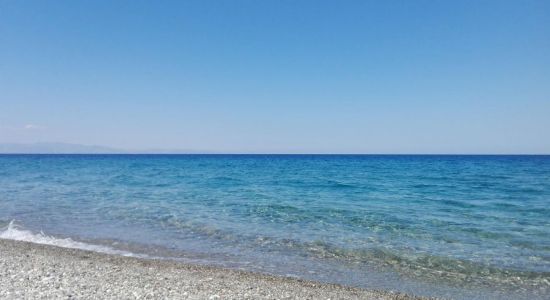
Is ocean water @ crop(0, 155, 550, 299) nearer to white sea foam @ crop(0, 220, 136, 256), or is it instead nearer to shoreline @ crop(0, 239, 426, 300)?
white sea foam @ crop(0, 220, 136, 256)

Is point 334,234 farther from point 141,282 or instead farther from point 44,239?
point 44,239

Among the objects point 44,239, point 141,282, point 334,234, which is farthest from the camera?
point 334,234

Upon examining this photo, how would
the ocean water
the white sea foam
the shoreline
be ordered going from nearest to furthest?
the shoreline, the ocean water, the white sea foam

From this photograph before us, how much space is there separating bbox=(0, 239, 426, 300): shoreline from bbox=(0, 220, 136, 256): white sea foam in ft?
4.43

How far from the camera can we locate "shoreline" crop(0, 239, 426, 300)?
22.6ft

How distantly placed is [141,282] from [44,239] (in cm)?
717

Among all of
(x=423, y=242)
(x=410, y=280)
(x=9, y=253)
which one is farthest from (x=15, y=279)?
(x=423, y=242)

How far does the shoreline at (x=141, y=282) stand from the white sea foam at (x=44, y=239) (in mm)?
1351

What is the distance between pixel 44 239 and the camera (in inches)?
494

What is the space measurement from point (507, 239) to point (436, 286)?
18.9 feet

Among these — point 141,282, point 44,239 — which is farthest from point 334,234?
point 44,239

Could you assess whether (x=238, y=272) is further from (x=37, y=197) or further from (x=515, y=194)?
(x=515, y=194)

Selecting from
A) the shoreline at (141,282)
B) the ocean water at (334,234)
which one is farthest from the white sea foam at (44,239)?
the shoreline at (141,282)

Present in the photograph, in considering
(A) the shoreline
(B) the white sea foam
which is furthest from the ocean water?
(A) the shoreline
